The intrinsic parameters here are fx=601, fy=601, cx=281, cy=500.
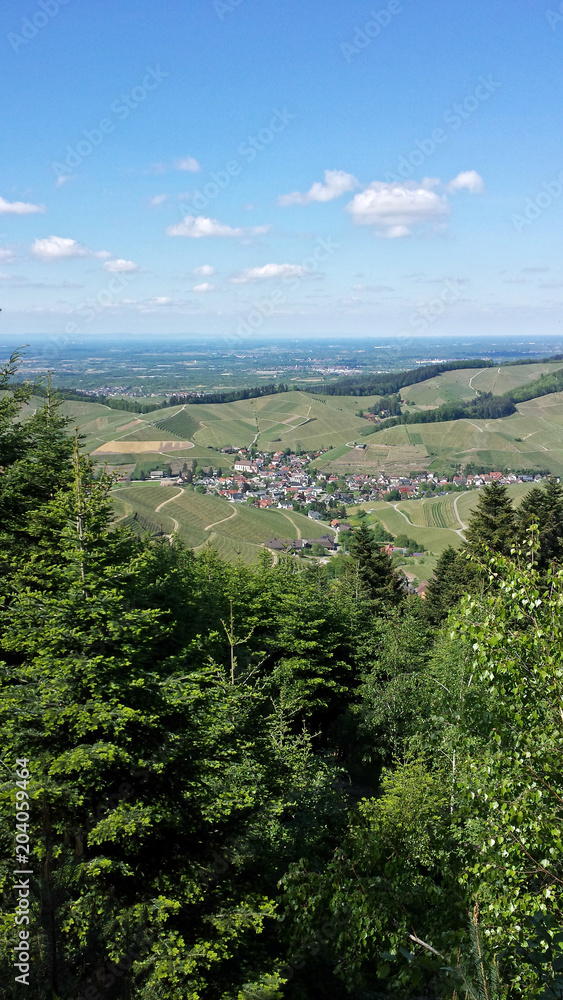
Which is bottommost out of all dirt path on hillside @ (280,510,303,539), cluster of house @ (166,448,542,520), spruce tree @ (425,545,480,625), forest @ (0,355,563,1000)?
dirt path on hillside @ (280,510,303,539)

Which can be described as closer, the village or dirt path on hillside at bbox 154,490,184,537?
dirt path on hillside at bbox 154,490,184,537

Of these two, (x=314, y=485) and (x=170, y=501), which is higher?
(x=170, y=501)

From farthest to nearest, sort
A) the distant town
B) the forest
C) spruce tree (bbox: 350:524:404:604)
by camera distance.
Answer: the distant town
spruce tree (bbox: 350:524:404:604)
the forest

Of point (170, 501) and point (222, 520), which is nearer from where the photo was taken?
point (222, 520)

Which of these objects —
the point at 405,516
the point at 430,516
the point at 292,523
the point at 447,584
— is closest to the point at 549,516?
the point at 447,584

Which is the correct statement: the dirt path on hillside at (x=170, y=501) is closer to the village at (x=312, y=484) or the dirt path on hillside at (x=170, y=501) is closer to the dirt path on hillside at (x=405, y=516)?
the village at (x=312, y=484)

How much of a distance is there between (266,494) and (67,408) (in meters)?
79.6

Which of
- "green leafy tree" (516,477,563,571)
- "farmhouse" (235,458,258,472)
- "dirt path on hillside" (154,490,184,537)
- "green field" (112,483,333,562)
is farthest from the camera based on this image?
"farmhouse" (235,458,258,472)

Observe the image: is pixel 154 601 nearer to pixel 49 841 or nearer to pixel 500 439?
pixel 49 841

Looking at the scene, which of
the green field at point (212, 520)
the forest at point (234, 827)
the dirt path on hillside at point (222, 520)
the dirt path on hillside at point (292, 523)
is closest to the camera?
the forest at point (234, 827)

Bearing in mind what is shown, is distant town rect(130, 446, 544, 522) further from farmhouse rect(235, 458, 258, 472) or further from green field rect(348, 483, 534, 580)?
green field rect(348, 483, 534, 580)

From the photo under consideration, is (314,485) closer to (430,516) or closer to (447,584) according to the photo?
(430,516)

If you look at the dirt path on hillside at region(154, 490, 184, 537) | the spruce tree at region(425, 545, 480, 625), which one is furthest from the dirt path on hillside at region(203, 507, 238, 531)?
the spruce tree at region(425, 545, 480, 625)

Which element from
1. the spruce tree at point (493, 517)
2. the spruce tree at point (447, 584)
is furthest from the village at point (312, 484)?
the spruce tree at point (493, 517)
